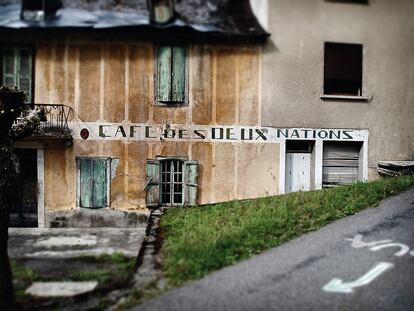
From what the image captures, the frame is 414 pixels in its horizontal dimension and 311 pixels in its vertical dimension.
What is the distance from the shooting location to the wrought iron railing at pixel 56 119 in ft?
42.1

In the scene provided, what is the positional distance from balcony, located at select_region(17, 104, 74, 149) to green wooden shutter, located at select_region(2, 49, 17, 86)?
3.86 ft

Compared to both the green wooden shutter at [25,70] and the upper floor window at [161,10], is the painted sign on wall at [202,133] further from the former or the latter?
the upper floor window at [161,10]

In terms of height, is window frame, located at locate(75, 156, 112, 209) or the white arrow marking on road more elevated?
window frame, located at locate(75, 156, 112, 209)

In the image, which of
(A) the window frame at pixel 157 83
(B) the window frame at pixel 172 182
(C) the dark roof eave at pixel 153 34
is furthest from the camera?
(B) the window frame at pixel 172 182

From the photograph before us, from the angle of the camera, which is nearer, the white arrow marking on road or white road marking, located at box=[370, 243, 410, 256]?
the white arrow marking on road

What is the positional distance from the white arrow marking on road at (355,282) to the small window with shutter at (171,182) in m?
7.13

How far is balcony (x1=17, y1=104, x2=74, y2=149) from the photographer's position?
42.0ft

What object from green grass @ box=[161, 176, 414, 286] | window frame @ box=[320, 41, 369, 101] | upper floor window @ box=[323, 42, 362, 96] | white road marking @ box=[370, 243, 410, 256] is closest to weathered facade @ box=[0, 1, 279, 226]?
green grass @ box=[161, 176, 414, 286]

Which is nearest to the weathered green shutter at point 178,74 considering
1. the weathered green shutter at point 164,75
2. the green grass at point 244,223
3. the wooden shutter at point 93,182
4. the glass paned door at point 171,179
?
the weathered green shutter at point 164,75

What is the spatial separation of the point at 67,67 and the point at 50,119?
1.74m

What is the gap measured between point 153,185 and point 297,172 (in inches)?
192

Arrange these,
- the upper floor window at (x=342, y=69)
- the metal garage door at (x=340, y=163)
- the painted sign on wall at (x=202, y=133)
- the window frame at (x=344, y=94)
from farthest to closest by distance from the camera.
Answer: the metal garage door at (x=340, y=163), the upper floor window at (x=342, y=69), the window frame at (x=344, y=94), the painted sign on wall at (x=202, y=133)

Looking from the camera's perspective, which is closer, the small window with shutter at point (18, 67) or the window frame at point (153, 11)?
the small window with shutter at point (18, 67)

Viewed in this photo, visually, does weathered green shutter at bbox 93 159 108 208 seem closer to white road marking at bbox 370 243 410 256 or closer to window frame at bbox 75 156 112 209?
window frame at bbox 75 156 112 209
